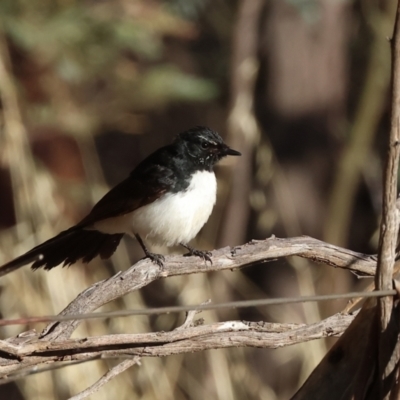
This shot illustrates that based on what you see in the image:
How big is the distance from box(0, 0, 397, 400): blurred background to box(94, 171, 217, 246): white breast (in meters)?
1.45

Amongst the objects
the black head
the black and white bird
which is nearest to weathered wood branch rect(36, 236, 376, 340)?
the black and white bird

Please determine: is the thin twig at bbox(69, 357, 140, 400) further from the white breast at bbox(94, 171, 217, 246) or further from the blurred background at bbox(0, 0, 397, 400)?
the blurred background at bbox(0, 0, 397, 400)

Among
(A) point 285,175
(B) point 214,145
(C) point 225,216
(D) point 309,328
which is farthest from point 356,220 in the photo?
(D) point 309,328

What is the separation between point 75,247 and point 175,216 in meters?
0.54

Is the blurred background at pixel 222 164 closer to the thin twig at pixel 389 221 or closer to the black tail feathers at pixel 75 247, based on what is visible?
the black tail feathers at pixel 75 247

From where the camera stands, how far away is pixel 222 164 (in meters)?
6.03

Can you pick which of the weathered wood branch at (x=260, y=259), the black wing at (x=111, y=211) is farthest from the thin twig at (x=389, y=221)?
the black wing at (x=111, y=211)

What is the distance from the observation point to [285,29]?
7.33m

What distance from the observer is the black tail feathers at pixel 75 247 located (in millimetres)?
3877

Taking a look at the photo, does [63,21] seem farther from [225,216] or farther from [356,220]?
[356,220]

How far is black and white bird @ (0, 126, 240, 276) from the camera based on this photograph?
13.5 feet

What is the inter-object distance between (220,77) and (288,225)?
8.42 ft

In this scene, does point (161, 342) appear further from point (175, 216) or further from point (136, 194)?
point (136, 194)

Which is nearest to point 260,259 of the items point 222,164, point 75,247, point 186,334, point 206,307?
point 186,334
